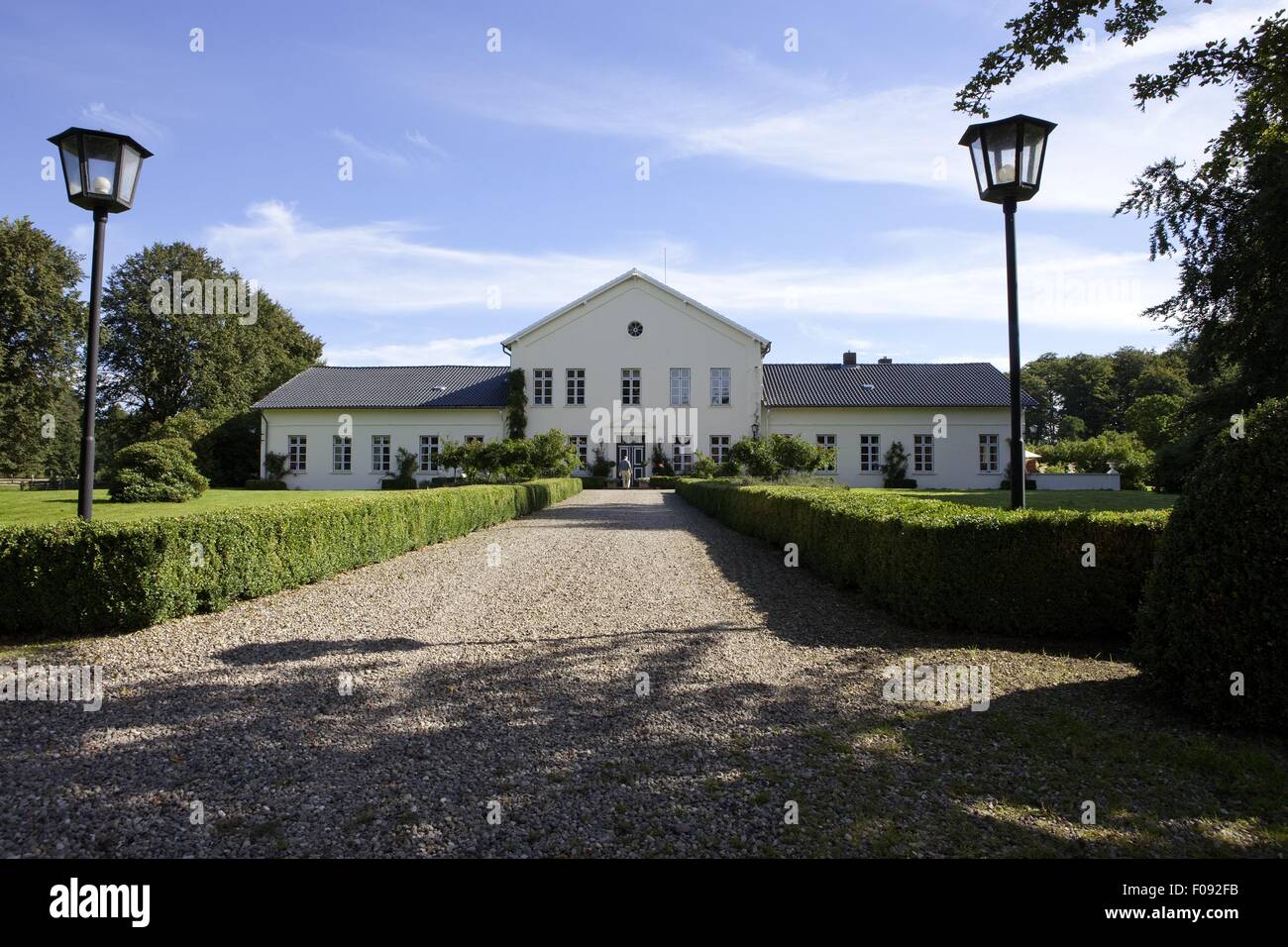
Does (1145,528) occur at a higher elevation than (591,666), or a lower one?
higher

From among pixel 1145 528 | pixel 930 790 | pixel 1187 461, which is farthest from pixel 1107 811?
pixel 1187 461

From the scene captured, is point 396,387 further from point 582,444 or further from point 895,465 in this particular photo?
point 895,465

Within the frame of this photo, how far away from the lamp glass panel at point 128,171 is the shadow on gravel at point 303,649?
15.2 ft

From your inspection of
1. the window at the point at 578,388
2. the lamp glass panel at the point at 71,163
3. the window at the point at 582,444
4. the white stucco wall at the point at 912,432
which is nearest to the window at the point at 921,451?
the white stucco wall at the point at 912,432

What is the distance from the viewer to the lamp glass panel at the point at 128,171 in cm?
698

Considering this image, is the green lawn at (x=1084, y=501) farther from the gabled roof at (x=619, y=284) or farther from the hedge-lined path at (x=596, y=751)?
the gabled roof at (x=619, y=284)

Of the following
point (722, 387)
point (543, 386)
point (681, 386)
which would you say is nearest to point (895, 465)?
point (722, 387)

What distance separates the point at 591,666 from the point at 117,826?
3.01 metres

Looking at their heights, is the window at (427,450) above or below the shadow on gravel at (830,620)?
above

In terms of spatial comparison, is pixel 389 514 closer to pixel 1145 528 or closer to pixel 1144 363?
pixel 1145 528

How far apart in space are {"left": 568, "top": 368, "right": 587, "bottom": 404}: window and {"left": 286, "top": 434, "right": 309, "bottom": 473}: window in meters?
14.4

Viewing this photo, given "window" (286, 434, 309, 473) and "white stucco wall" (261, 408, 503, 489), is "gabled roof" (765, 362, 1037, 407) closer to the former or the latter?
"white stucco wall" (261, 408, 503, 489)
